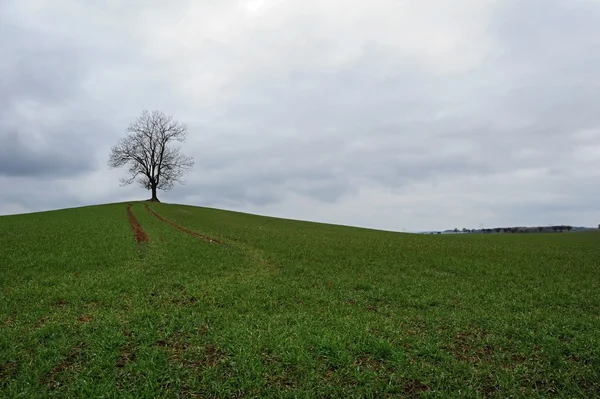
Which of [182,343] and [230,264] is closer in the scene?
[182,343]

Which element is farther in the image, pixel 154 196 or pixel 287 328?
pixel 154 196

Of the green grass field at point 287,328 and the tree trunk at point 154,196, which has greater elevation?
the tree trunk at point 154,196

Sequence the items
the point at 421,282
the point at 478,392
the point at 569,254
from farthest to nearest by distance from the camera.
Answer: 1. the point at 569,254
2. the point at 421,282
3. the point at 478,392

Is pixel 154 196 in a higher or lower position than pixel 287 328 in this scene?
higher

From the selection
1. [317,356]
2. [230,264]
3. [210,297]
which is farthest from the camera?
[230,264]

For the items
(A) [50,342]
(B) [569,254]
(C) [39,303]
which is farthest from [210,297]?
(B) [569,254]

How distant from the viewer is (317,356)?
945 centimetres

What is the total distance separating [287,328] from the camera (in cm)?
1134

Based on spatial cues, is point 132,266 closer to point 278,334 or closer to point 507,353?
Result: point 278,334

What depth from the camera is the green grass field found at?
8352mm

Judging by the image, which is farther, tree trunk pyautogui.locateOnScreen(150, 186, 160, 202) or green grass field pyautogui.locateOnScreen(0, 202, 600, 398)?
tree trunk pyautogui.locateOnScreen(150, 186, 160, 202)

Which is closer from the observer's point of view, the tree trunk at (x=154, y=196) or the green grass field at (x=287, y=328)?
the green grass field at (x=287, y=328)

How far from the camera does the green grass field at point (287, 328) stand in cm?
835

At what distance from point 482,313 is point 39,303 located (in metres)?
16.9
